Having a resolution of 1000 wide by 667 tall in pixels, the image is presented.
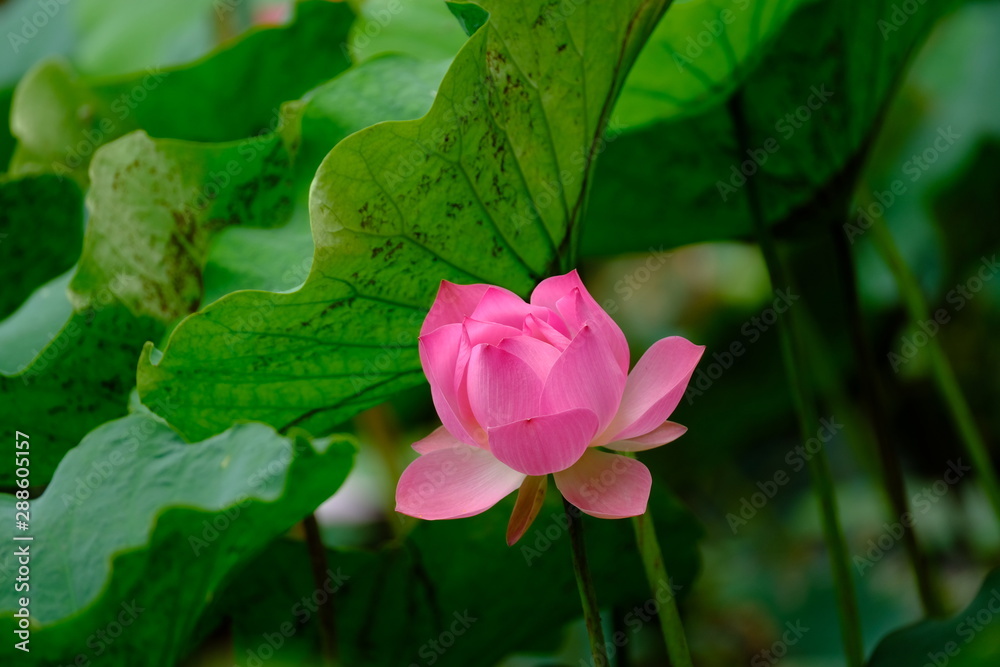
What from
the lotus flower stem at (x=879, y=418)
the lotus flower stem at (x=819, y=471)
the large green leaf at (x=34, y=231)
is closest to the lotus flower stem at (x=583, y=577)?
the lotus flower stem at (x=819, y=471)

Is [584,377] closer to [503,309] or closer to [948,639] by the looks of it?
[503,309]

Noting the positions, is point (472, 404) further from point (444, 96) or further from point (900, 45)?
point (900, 45)

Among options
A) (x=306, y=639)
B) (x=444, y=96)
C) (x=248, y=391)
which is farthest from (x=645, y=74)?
(x=306, y=639)

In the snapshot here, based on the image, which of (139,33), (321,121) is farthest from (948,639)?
(139,33)

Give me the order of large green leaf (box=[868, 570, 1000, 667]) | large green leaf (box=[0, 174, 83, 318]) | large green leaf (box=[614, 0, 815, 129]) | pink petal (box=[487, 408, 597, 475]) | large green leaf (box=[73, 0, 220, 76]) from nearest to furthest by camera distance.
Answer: pink petal (box=[487, 408, 597, 475])
large green leaf (box=[868, 570, 1000, 667])
large green leaf (box=[614, 0, 815, 129])
large green leaf (box=[0, 174, 83, 318])
large green leaf (box=[73, 0, 220, 76])

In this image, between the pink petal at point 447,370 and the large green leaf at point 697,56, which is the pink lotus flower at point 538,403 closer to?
the pink petal at point 447,370

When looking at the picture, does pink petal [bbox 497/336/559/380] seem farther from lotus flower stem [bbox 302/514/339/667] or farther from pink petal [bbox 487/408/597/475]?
lotus flower stem [bbox 302/514/339/667]

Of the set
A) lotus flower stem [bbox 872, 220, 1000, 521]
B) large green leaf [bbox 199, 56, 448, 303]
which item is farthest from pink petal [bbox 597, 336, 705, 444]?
lotus flower stem [bbox 872, 220, 1000, 521]
